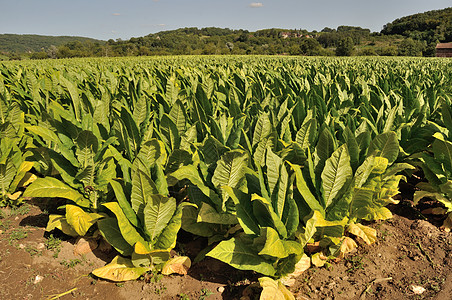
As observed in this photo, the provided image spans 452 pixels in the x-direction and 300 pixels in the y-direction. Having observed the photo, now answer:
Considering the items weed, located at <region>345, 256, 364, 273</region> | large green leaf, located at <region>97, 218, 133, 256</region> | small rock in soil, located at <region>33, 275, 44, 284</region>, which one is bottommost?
small rock in soil, located at <region>33, 275, 44, 284</region>

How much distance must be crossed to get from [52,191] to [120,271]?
974mm

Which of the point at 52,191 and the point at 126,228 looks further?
the point at 52,191

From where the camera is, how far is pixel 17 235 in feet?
9.03

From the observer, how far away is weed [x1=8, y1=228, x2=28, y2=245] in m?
2.71

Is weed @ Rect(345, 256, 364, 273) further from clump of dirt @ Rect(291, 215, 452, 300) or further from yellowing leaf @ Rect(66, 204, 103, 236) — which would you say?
yellowing leaf @ Rect(66, 204, 103, 236)

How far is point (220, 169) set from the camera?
2.22 m

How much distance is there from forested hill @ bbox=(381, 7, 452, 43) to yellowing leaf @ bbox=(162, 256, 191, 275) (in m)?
110

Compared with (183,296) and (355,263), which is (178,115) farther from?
(355,263)

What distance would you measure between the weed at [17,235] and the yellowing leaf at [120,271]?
1038mm

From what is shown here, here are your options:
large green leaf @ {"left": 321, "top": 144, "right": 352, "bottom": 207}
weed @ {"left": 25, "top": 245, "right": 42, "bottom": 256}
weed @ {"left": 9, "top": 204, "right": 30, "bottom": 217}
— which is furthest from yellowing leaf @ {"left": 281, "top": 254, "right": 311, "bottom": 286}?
weed @ {"left": 9, "top": 204, "right": 30, "bottom": 217}

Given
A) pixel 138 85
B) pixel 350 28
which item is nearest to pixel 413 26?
pixel 350 28

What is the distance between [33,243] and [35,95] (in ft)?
8.04

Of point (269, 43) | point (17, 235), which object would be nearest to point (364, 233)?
point (17, 235)

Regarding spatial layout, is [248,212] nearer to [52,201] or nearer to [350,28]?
[52,201]
